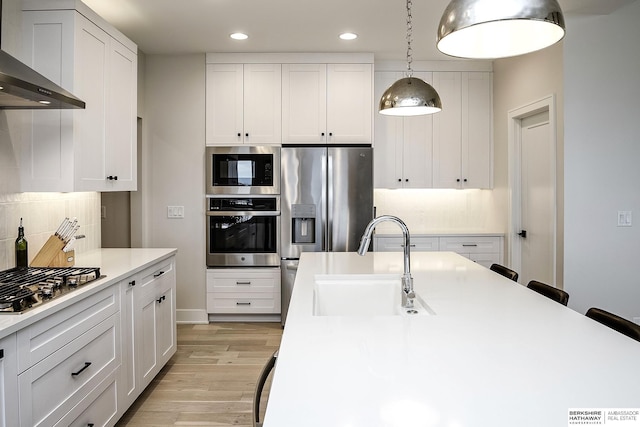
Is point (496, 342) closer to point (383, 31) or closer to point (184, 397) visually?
point (184, 397)

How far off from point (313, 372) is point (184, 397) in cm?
218

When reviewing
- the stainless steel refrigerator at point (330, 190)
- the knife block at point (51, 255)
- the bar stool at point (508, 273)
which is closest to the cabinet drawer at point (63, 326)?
the knife block at point (51, 255)

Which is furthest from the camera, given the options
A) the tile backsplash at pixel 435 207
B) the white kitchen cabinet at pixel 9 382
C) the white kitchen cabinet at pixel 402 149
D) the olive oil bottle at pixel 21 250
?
the tile backsplash at pixel 435 207

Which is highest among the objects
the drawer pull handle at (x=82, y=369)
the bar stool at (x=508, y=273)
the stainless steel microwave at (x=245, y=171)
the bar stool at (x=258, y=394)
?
the stainless steel microwave at (x=245, y=171)

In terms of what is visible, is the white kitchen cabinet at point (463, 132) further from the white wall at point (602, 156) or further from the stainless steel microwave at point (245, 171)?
the stainless steel microwave at point (245, 171)

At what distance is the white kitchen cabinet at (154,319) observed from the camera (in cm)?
277

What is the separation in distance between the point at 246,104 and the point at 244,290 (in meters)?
1.85

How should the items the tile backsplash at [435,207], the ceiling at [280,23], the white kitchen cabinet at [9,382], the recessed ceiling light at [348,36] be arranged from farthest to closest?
the tile backsplash at [435,207] → the recessed ceiling light at [348,36] → the ceiling at [280,23] → the white kitchen cabinet at [9,382]

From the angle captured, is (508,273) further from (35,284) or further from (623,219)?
(35,284)

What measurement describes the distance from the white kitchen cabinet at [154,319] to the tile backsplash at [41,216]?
0.64m

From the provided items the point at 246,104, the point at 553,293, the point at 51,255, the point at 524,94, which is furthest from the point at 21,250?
the point at 524,94

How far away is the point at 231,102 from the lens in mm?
4613

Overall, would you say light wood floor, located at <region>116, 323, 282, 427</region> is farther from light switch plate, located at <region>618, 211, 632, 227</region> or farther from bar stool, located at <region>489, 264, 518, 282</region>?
light switch plate, located at <region>618, 211, 632, 227</region>

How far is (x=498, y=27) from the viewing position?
1631mm
